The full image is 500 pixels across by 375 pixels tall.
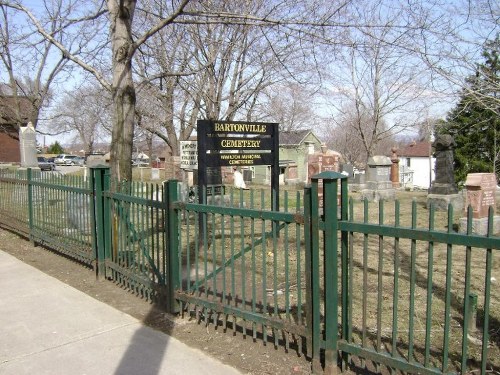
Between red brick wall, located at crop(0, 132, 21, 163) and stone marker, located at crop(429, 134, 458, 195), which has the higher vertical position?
red brick wall, located at crop(0, 132, 21, 163)

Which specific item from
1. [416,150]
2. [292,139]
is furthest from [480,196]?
[416,150]

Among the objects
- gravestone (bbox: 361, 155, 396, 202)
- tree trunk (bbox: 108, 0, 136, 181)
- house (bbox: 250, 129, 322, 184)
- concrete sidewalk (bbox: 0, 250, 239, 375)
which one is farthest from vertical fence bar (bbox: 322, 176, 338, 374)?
house (bbox: 250, 129, 322, 184)

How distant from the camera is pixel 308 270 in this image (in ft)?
11.6

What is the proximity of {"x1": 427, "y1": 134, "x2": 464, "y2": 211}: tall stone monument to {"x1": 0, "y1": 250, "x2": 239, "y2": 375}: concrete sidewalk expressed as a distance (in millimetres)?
12052

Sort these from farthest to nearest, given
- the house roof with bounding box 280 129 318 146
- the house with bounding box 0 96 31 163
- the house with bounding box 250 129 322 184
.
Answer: the house roof with bounding box 280 129 318 146 < the house with bounding box 250 129 322 184 < the house with bounding box 0 96 31 163

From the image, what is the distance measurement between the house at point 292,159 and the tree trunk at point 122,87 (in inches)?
780

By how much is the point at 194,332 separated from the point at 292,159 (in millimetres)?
45513

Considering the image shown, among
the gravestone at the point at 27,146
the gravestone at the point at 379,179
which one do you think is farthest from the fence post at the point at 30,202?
the gravestone at the point at 379,179

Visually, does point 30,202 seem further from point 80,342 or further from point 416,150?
point 416,150

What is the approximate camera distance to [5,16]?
1975 cm

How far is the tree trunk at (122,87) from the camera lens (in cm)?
782

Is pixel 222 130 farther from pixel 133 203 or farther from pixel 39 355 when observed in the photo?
pixel 39 355

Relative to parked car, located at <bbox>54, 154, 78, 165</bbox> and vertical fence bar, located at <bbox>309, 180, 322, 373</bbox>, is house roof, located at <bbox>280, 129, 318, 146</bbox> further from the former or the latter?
vertical fence bar, located at <bbox>309, 180, 322, 373</bbox>

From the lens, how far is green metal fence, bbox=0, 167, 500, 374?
3.11 metres
